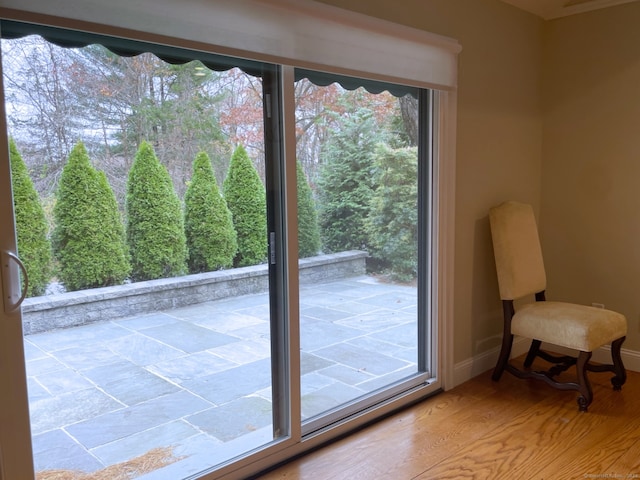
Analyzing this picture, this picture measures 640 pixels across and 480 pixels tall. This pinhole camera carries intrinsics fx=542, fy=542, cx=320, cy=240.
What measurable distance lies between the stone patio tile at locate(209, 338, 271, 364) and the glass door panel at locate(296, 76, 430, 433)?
197 mm

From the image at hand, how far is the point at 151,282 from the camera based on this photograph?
2133mm

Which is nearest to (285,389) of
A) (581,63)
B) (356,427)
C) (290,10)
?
(356,427)

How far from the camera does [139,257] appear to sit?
6.79ft

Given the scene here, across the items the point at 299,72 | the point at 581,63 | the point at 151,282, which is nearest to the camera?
the point at 151,282

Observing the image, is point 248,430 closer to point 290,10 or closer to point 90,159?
point 90,159

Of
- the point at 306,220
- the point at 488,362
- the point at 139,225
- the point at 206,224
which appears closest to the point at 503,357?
the point at 488,362

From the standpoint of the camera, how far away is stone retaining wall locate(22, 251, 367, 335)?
1942mm

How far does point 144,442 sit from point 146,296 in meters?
0.71

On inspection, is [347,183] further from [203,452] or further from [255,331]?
[203,452]

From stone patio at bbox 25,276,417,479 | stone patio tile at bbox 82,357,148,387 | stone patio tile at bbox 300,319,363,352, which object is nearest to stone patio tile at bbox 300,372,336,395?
stone patio at bbox 25,276,417,479

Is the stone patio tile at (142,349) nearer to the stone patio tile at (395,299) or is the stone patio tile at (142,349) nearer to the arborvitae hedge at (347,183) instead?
the arborvitae hedge at (347,183)

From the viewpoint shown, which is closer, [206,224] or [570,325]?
[206,224]

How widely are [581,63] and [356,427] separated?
8.93ft

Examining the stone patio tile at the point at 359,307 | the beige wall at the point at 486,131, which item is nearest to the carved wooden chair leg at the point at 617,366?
the beige wall at the point at 486,131
